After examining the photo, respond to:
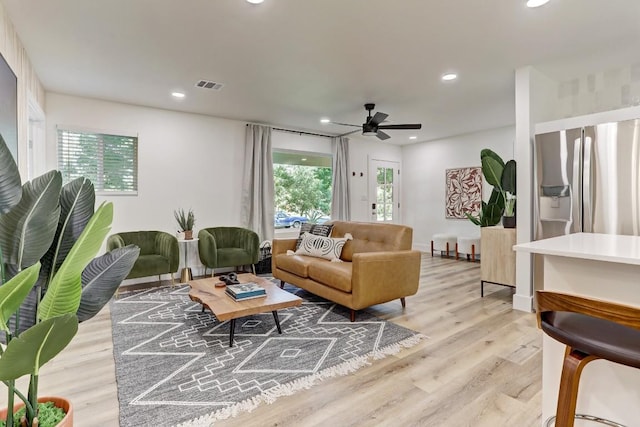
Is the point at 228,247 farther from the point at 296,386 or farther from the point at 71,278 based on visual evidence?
the point at 71,278

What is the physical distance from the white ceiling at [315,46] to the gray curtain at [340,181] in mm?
2105

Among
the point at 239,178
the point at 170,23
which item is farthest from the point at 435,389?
the point at 239,178

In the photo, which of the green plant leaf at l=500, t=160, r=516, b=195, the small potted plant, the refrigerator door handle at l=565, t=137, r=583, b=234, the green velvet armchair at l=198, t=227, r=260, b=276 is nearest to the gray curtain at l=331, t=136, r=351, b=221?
the green velvet armchair at l=198, t=227, r=260, b=276

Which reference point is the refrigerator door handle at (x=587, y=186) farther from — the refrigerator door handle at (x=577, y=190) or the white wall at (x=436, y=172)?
the white wall at (x=436, y=172)

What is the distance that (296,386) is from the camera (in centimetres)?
208

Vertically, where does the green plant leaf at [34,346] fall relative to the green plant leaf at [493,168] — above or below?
below

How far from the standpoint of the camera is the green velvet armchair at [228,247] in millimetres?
4625

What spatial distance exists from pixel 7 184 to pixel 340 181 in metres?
5.80

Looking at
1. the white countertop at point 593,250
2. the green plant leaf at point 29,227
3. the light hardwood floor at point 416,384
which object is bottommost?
the light hardwood floor at point 416,384

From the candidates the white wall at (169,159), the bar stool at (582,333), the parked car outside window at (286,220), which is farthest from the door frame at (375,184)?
the bar stool at (582,333)

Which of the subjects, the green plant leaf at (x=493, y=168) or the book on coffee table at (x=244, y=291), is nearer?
the book on coffee table at (x=244, y=291)

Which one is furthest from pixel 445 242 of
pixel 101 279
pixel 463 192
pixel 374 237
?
pixel 101 279

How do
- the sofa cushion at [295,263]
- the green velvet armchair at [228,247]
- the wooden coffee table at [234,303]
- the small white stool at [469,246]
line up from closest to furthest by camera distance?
the wooden coffee table at [234,303], the sofa cushion at [295,263], the green velvet armchair at [228,247], the small white stool at [469,246]

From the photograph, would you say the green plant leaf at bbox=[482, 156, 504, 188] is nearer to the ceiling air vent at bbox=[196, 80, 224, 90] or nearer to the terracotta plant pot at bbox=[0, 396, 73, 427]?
the ceiling air vent at bbox=[196, 80, 224, 90]
